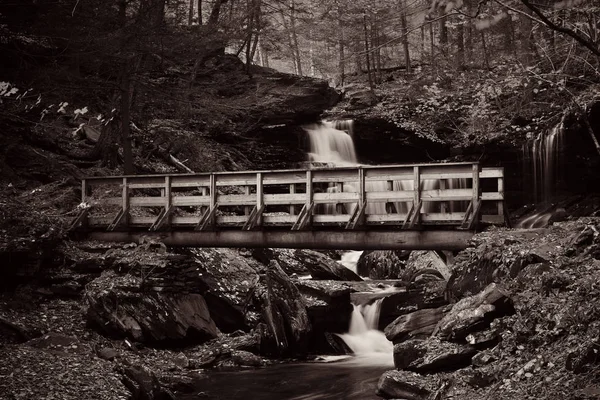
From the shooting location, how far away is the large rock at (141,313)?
11969 mm

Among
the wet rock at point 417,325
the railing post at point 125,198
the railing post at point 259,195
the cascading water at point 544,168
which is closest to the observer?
the wet rock at point 417,325

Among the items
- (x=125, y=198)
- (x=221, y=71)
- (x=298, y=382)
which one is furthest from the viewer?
(x=221, y=71)

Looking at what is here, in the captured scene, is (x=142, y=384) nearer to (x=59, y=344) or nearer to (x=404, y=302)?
(x=59, y=344)

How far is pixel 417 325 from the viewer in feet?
36.7

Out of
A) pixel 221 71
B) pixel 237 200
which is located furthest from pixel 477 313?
pixel 221 71

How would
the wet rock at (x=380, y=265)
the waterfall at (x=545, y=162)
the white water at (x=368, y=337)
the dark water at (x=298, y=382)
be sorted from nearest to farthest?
the dark water at (x=298, y=382) → the white water at (x=368, y=337) → the waterfall at (x=545, y=162) → the wet rock at (x=380, y=265)

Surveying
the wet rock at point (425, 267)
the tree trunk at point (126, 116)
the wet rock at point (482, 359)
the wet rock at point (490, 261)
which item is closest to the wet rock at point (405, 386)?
the wet rock at point (482, 359)

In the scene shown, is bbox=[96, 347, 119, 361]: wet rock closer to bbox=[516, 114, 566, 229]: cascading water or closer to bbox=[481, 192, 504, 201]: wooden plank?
bbox=[481, 192, 504, 201]: wooden plank

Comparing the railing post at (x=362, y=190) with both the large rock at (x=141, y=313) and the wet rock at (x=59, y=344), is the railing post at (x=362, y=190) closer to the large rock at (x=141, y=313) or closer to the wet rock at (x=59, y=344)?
the large rock at (x=141, y=313)

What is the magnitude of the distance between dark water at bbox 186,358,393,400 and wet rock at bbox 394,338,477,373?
0.84 metres

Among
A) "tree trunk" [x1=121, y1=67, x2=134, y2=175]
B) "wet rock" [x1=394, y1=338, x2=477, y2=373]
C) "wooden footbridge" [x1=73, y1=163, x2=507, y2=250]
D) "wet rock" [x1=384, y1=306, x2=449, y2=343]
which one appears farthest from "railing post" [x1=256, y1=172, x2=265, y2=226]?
"wet rock" [x1=394, y1=338, x2=477, y2=373]

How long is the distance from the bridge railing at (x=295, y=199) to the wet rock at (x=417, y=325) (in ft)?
6.83

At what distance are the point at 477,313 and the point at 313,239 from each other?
5.09 meters

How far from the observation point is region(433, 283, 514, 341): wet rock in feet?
29.8
